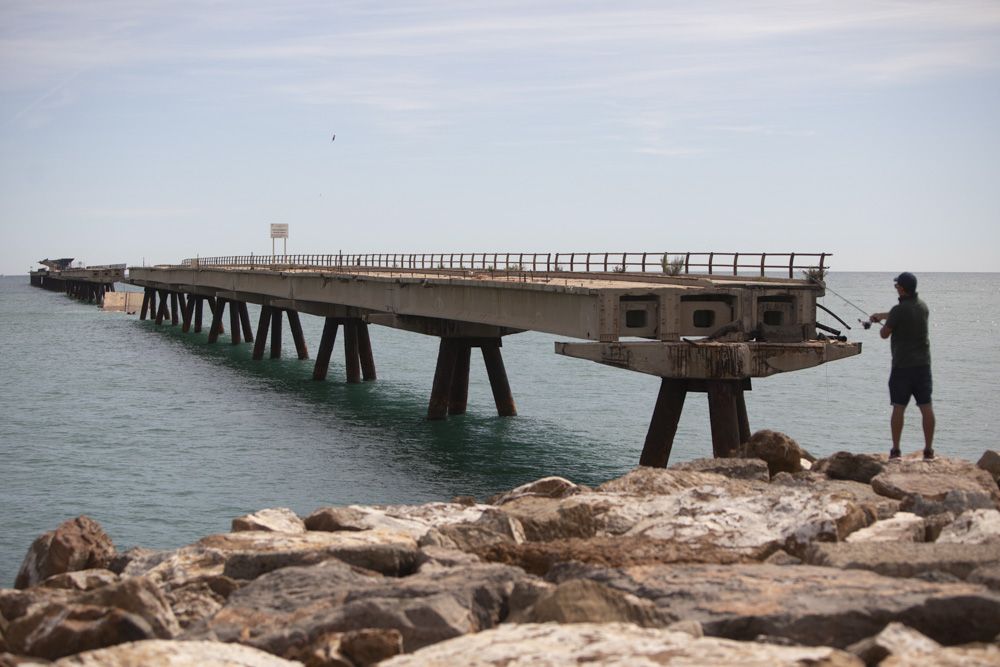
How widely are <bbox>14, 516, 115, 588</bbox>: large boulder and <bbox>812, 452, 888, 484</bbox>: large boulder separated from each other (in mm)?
7728

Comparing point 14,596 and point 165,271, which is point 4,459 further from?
point 165,271

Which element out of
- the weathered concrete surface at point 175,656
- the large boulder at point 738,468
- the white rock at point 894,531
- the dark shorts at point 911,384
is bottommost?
the weathered concrete surface at point 175,656

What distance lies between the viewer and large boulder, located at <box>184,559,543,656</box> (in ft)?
24.2

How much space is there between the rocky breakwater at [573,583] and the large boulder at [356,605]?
17 mm

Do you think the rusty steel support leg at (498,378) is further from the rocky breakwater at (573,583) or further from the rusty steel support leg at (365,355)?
the rocky breakwater at (573,583)

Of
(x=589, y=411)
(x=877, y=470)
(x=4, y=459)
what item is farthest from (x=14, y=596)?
(x=589, y=411)

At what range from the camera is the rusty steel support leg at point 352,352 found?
47.2m

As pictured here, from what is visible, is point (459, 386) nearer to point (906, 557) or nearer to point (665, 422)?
point (665, 422)

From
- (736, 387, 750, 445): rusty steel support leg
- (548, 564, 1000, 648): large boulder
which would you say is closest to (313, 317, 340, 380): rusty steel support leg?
(736, 387, 750, 445): rusty steel support leg

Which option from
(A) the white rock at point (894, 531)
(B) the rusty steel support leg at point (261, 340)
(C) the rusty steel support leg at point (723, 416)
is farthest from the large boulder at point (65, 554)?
(B) the rusty steel support leg at point (261, 340)

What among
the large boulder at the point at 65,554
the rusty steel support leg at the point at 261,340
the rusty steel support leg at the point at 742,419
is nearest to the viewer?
the large boulder at the point at 65,554

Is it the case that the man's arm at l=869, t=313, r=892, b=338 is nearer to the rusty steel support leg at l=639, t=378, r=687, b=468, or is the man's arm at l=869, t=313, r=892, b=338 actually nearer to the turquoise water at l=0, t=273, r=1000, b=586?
the rusty steel support leg at l=639, t=378, r=687, b=468

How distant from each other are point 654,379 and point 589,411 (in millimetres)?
14579

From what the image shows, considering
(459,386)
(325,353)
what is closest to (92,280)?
(325,353)
